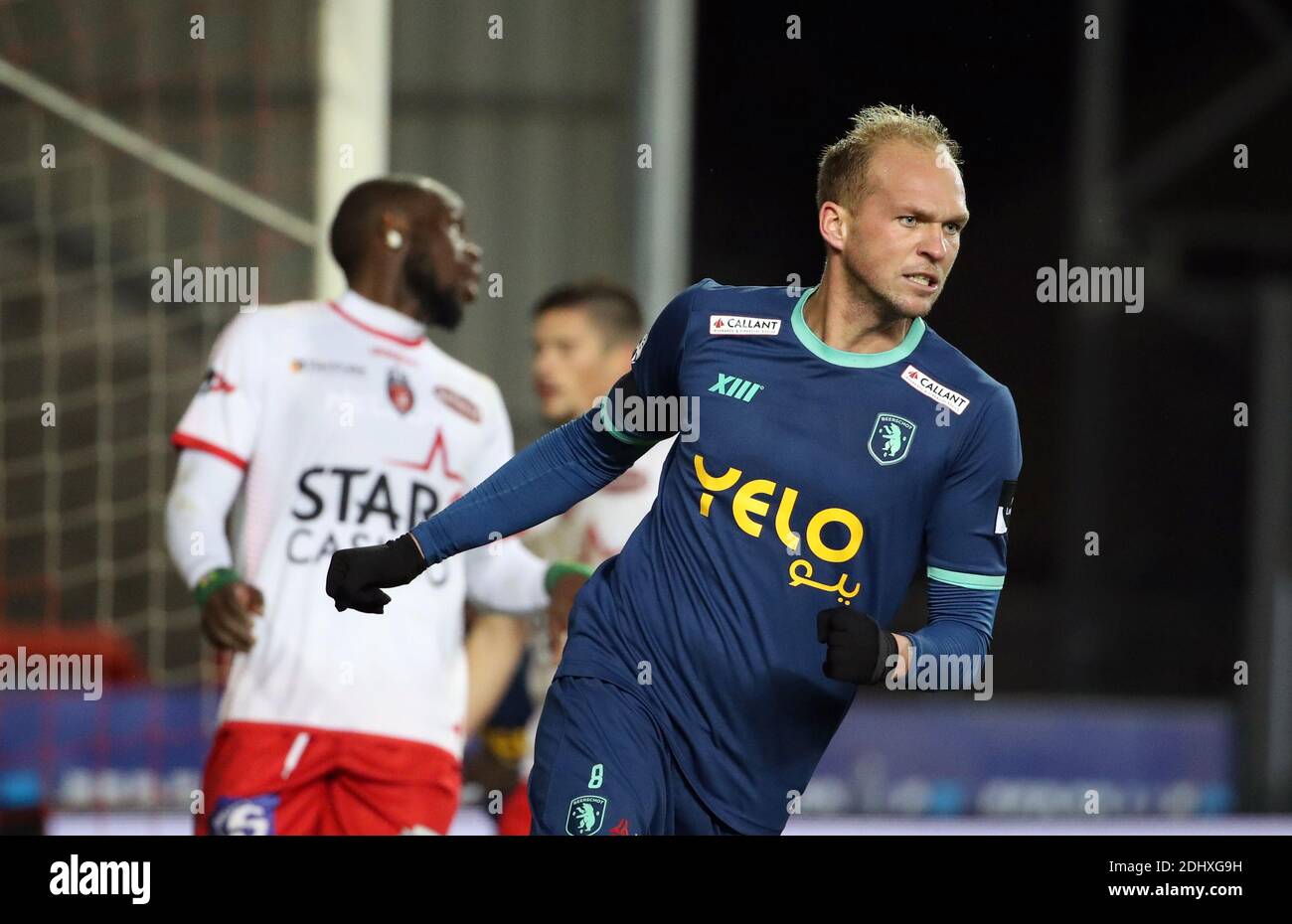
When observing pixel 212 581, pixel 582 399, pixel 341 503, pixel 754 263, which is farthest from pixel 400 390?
pixel 754 263

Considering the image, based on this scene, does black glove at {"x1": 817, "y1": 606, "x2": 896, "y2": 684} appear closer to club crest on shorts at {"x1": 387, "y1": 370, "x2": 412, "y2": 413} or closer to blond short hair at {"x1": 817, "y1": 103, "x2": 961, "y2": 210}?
blond short hair at {"x1": 817, "y1": 103, "x2": 961, "y2": 210}

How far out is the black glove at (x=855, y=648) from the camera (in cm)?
311

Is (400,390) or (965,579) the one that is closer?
(965,579)

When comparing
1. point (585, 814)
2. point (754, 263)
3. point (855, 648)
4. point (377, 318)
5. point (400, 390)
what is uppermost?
point (754, 263)

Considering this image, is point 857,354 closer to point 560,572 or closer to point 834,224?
point 834,224

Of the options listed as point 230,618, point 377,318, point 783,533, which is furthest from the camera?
point 377,318

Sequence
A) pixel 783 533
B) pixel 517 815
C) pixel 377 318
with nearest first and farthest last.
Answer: pixel 783 533 < pixel 377 318 < pixel 517 815

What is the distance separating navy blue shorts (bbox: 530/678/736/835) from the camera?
11.2 ft

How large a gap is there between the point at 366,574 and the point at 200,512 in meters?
1.29

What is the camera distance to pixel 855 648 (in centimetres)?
311

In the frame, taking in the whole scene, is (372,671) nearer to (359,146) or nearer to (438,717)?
(438,717)

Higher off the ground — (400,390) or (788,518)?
(400,390)

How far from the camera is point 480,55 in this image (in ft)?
24.3
